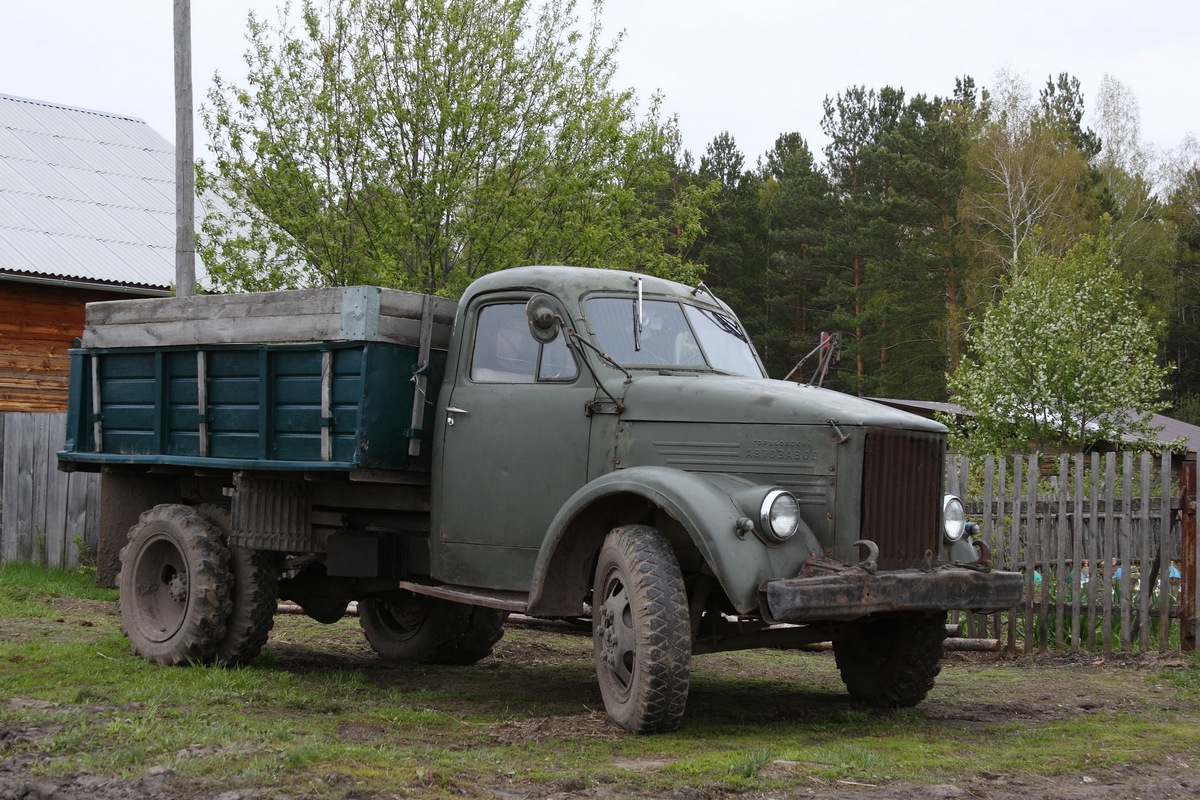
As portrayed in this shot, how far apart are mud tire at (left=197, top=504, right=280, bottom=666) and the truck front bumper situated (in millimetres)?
3662

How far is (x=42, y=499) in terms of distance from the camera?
13148 mm

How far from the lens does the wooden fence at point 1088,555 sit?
9.14m

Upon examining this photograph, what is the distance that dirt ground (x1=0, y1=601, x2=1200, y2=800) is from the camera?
4465 mm

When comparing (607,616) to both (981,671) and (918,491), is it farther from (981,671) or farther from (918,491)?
(981,671)

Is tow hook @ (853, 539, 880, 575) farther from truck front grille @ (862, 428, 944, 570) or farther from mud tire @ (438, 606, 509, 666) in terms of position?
mud tire @ (438, 606, 509, 666)

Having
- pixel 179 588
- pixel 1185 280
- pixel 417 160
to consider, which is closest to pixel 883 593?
pixel 179 588

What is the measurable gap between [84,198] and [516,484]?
52.2 feet

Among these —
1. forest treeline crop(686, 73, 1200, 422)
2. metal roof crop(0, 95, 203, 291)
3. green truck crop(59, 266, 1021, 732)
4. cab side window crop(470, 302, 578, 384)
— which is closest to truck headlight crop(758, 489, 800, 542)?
green truck crop(59, 266, 1021, 732)

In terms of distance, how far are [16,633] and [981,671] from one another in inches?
264

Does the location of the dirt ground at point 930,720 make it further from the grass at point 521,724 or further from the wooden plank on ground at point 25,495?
the wooden plank on ground at point 25,495

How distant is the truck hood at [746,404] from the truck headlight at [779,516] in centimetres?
43

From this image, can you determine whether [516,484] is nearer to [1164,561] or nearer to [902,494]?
[902,494]

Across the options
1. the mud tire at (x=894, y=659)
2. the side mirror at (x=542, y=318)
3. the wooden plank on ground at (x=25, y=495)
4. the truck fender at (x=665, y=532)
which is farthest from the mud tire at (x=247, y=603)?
the wooden plank on ground at (x=25, y=495)

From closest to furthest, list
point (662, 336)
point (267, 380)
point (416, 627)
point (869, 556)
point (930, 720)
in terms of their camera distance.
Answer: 1. point (869, 556)
2. point (930, 720)
3. point (662, 336)
4. point (267, 380)
5. point (416, 627)
